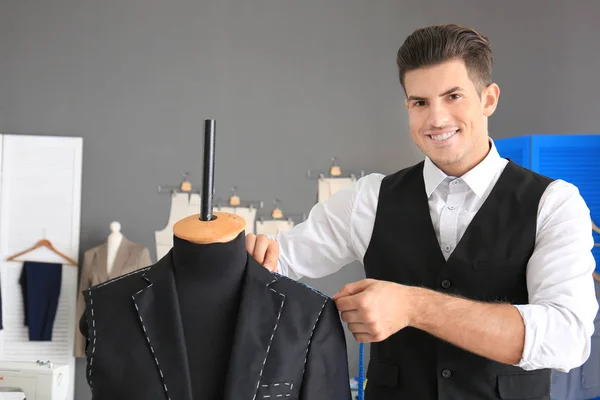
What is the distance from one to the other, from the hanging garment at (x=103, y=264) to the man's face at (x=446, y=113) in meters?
2.88

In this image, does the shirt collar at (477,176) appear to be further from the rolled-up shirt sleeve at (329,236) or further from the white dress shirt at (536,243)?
the rolled-up shirt sleeve at (329,236)

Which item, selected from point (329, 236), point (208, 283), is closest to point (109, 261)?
point (329, 236)

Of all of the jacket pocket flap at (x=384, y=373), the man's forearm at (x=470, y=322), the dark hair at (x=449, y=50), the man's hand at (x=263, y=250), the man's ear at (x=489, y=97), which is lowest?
the jacket pocket flap at (x=384, y=373)

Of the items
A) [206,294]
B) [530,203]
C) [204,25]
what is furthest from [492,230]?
[204,25]

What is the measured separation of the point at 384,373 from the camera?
1.68 meters

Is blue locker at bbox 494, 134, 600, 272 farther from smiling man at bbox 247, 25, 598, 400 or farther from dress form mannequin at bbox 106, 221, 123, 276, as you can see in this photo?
dress form mannequin at bbox 106, 221, 123, 276

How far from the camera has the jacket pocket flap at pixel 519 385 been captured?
5.17 ft

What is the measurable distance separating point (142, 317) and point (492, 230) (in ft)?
2.91

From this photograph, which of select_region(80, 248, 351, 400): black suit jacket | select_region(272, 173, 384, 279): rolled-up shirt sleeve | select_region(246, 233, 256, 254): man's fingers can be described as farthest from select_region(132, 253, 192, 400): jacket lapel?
select_region(272, 173, 384, 279): rolled-up shirt sleeve

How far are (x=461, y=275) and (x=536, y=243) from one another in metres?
0.20

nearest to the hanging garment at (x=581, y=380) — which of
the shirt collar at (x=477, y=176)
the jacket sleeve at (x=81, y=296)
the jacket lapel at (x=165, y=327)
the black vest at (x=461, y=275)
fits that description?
the black vest at (x=461, y=275)

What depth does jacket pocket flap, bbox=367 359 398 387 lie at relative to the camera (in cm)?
166

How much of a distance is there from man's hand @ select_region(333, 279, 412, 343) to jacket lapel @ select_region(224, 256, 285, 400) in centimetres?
14

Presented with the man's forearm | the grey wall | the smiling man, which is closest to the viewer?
the man's forearm
